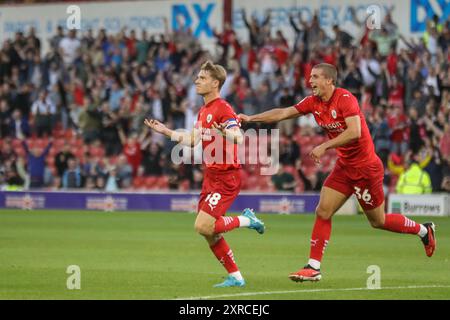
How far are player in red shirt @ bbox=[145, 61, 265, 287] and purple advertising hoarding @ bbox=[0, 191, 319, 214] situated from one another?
45.0 ft

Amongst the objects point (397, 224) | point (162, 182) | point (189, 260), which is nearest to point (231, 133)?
point (397, 224)

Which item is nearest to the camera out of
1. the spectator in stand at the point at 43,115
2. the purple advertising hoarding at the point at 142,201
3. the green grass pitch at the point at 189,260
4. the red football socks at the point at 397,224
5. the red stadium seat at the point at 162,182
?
the green grass pitch at the point at 189,260

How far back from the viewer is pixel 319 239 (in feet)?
41.2

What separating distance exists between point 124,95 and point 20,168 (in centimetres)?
353

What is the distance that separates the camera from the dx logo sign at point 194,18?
3231cm

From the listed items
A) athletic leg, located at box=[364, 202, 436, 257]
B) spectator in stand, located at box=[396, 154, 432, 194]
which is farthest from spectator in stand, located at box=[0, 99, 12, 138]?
athletic leg, located at box=[364, 202, 436, 257]

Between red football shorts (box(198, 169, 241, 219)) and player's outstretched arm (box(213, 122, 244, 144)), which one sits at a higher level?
player's outstretched arm (box(213, 122, 244, 144))

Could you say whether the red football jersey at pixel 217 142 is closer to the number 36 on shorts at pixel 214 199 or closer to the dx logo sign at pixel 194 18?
the number 36 on shorts at pixel 214 199

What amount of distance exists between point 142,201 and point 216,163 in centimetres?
1554

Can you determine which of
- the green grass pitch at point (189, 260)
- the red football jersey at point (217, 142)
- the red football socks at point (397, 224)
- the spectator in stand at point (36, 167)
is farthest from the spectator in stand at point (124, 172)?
the red football jersey at point (217, 142)

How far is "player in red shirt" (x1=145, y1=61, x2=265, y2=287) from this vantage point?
12.1 meters

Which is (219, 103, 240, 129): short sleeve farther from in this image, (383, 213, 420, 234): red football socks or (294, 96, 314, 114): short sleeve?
(383, 213, 420, 234): red football socks

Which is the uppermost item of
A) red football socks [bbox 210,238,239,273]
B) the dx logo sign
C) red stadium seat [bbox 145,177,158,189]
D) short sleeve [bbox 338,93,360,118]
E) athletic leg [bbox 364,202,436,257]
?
the dx logo sign

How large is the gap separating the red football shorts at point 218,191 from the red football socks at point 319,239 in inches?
41.9
